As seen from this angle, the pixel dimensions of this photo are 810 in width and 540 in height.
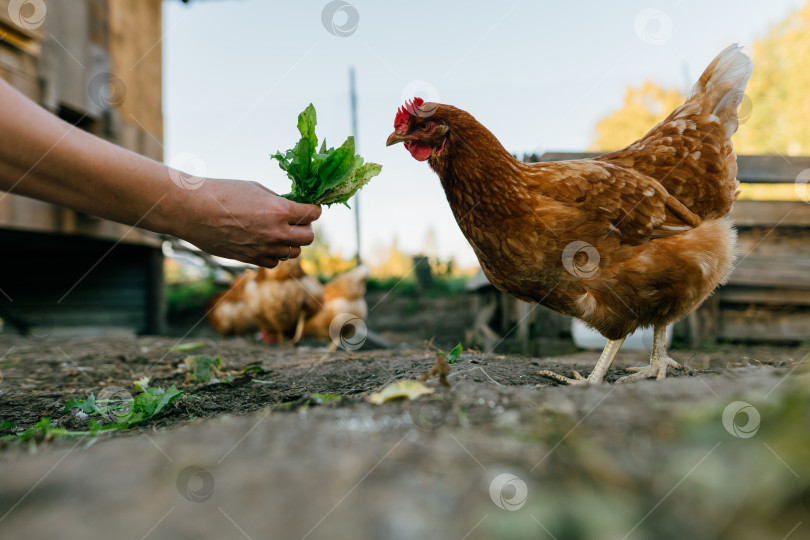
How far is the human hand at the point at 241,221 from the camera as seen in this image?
1.92m

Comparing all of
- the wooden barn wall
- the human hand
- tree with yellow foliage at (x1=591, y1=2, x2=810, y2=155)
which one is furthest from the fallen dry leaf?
tree with yellow foliage at (x1=591, y1=2, x2=810, y2=155)

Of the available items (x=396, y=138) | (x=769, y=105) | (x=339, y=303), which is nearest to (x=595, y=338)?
(x=396, y=138)

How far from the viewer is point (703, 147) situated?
2793mm

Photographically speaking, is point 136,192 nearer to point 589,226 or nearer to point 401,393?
point 401,393

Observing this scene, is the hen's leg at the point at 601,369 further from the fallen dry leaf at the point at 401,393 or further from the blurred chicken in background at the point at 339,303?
the blurred chicken in background at the point at 339,303

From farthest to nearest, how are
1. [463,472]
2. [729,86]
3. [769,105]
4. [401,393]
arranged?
[769,105]
[729,86]
[401,393]
[463,472]

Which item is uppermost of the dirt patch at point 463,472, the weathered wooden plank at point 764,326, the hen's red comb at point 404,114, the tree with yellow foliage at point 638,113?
the tree with yellow foliage at point 638,113

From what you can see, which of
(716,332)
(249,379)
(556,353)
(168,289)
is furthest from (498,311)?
(168,289)

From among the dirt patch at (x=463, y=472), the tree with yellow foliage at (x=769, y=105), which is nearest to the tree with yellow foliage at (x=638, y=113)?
the tree with yellow foliage at (x=769, y=105)

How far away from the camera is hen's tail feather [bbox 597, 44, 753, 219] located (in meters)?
2.76

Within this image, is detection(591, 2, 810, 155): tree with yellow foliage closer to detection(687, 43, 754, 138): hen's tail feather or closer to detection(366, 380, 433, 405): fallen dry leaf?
detection(687, 43, 754, 138): hen's tail feather

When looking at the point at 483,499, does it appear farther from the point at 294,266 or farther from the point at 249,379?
the point at 294,266

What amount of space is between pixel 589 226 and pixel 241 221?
159cm

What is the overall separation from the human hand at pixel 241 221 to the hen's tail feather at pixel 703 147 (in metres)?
1.88
